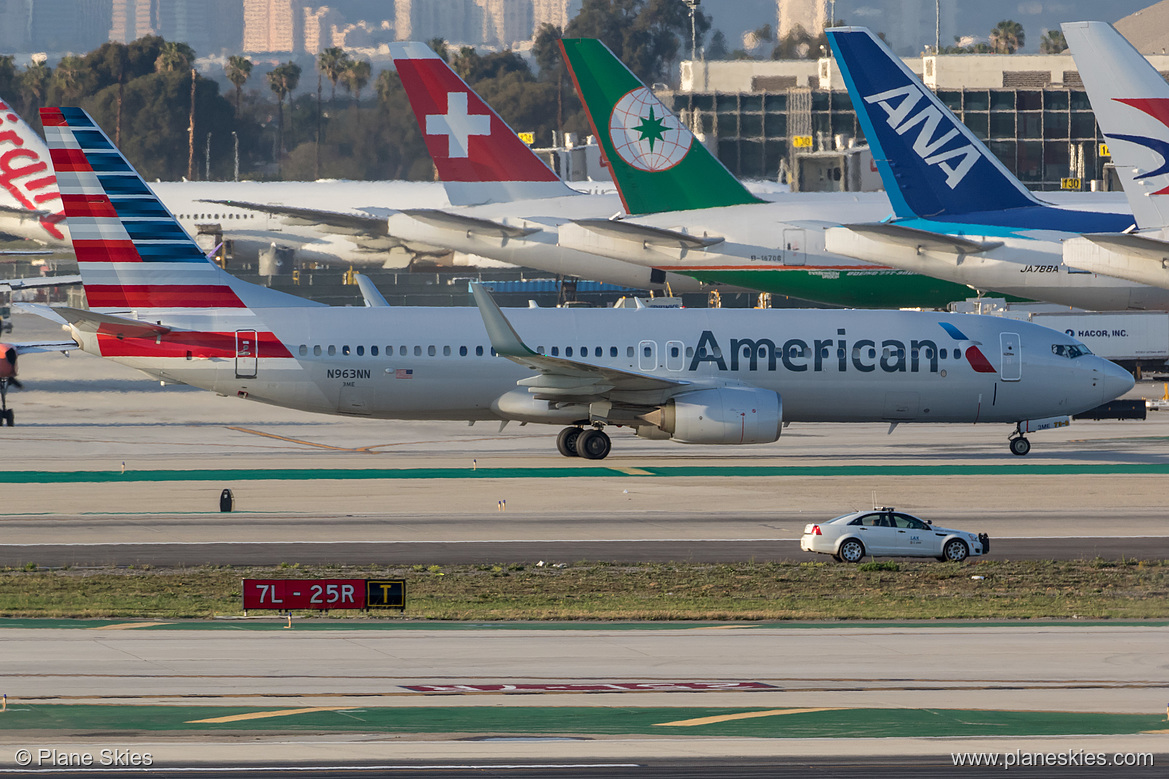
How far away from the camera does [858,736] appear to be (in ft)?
53.0

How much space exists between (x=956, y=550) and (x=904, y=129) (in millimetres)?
22342

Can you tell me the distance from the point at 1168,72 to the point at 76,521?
132828mm

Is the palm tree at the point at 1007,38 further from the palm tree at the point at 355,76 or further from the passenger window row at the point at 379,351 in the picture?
the passenger window row at the point at 379,351

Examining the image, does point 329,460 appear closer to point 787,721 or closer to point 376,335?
point 376,335

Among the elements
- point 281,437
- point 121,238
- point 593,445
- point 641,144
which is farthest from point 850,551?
point 641,144

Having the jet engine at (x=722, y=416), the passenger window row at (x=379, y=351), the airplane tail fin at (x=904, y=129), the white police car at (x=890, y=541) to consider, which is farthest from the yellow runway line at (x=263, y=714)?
the airplane tail fin at (x=904, y=129)

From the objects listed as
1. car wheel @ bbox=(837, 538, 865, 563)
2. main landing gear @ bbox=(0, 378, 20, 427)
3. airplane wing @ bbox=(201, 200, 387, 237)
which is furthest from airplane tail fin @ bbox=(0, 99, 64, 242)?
car wheel @ bbox=(837, 538, 865, 563)

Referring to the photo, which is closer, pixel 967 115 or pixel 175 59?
pixel 967 115

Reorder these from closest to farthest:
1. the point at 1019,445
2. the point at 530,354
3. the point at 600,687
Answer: the point at 600,687 → the point at 530,354 → the point at 1019,445

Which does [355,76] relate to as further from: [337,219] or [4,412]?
[4,412]

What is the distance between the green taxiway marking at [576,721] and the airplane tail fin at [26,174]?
8286 centimetres

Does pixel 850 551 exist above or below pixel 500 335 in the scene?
below

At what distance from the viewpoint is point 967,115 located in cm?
12850

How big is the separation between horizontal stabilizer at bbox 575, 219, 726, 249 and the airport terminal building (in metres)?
67.9
